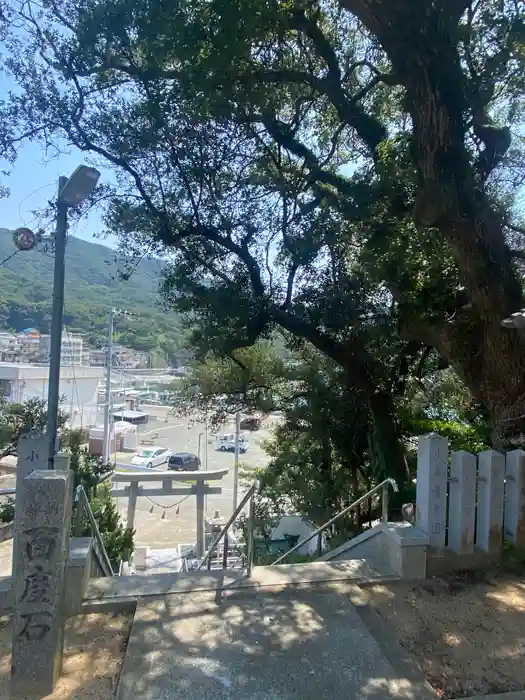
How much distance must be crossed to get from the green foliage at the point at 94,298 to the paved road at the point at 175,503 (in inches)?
161

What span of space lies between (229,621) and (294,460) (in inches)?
382

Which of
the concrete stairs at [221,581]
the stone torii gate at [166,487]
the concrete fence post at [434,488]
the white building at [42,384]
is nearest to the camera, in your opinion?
the concrete stairs at [221,581]

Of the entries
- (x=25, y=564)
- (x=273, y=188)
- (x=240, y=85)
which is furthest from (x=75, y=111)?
(x=25, y=564)

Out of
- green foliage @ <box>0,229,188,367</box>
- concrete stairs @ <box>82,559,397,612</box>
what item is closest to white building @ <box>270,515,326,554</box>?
green foliage @ <box>0,229,188,367</box>

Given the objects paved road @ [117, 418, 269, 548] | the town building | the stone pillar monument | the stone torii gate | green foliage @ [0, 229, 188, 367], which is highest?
green foliage @ [0, 229, 188, 367]

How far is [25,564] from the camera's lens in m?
2.67

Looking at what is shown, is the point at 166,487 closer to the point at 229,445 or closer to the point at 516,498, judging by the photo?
the point at 516,498

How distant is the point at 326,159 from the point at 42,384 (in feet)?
36.4

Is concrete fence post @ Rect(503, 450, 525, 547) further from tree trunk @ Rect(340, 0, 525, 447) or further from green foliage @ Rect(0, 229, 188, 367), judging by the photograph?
green foliage @ Rect(0, 229, 188, 367)

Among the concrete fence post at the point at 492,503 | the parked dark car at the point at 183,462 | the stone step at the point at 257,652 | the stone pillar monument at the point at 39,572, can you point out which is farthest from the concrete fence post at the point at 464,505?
the parked dark car at the point at 183,462

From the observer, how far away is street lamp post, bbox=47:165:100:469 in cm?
436

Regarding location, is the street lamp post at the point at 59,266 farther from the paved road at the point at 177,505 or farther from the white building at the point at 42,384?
the paved road at the point at 177,505

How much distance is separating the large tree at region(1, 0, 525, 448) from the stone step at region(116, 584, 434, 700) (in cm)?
382

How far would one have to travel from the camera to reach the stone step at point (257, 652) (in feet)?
8.65
